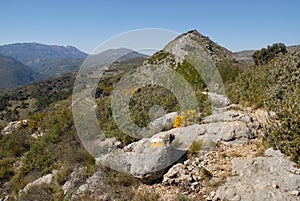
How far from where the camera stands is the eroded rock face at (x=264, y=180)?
404 centimetres

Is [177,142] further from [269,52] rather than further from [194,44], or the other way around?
[194,44]

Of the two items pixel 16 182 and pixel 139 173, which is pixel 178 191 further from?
pixel 16 182

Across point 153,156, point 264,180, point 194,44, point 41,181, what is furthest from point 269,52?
point 41,181

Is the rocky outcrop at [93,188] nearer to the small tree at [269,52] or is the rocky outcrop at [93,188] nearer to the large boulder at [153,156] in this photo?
the large boulder at [153,156]

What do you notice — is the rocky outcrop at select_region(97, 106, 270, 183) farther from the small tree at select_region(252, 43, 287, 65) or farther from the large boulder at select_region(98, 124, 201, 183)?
the small tree at select_region(252, 43, 287, 65)

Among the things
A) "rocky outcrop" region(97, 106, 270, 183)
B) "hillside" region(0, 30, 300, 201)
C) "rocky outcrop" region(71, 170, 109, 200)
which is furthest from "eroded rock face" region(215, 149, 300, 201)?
"rocky outcrop" region(71, 170, 109, 200)

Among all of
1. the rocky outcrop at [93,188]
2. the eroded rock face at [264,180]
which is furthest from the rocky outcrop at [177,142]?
the eroded rock face at [264,180]

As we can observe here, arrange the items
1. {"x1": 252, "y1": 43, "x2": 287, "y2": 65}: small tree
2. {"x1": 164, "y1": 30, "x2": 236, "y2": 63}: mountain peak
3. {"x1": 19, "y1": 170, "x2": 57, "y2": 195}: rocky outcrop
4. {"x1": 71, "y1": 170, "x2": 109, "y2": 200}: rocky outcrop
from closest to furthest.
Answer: {"x1": 71, "y1": 170, "x2": 109, "y2": 200}: rocky outcrop
{"x1": 19, "y1": 170, "x2": 57, "y2": 195}: rocky outcrop
{"x1": 252, "y1": 43, "x2": 287, "y2": 65}: small tree
{"x1": 164, "y1": 30, "x2": 236, "y2": 63}: mountain peak

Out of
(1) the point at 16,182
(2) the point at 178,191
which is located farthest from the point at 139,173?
(1) the point at 16,182

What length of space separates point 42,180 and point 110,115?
3.81 metres

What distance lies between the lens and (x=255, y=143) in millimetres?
5695

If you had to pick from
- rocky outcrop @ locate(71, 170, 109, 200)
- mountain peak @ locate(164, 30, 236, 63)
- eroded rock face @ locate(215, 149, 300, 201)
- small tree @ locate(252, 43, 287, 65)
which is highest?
mountain peak @ locate(164, 30, 236, 63)

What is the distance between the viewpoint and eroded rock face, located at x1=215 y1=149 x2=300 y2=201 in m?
4.04

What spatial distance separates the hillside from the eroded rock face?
16 mm
